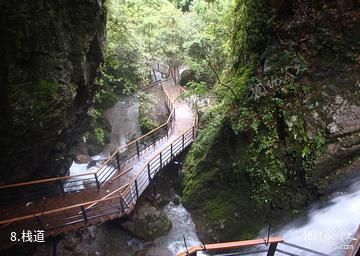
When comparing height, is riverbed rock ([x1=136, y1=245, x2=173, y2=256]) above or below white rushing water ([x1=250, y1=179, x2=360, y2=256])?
below

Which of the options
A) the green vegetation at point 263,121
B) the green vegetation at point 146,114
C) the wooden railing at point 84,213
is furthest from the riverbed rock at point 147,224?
the green vegetation at point 146,114

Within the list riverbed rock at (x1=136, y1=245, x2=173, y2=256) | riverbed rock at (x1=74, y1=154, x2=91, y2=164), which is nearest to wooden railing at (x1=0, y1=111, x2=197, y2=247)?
riverbed rock at (x1=136, y1=245, x2=173, y2=256)

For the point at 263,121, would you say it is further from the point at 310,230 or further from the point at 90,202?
the point at 90,202

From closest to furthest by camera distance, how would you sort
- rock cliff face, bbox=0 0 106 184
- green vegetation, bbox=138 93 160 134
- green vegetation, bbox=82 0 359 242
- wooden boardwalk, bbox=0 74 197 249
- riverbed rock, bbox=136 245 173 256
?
rock cliff face, bbox=0 0 106 184 → wooden boardwalk, bbox=0 74 197 249 → green vegetation, bbox=82 0 359 242 → riverbed rock, bbox=136 245 173 256 → green vegetation, bbox=138 93 160 134

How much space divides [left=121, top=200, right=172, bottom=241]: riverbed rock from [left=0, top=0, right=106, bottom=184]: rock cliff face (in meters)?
3.35

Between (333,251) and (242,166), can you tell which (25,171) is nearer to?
(242,166)

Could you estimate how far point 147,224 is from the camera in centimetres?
1059

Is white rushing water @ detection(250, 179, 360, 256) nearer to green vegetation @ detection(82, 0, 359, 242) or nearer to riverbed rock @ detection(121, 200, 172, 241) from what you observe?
green vegetation @ detection(82, 0, 359, 242)

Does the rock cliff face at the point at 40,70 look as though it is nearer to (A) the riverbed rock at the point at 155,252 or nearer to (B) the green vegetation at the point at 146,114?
(A) the riverbed rock at the point at 155,252

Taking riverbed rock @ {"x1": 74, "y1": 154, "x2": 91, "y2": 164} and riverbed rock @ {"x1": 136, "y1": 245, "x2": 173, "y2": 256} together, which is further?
riverbed rock @ {"x1": 74, "y1": 154, "x2": 91, "y2": 164}

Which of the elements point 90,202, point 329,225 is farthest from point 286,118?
point 90,202

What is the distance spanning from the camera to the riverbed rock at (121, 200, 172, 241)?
10477 millimetres

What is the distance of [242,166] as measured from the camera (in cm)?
989

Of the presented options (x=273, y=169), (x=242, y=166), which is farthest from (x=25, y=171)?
(x=273, y=169)
